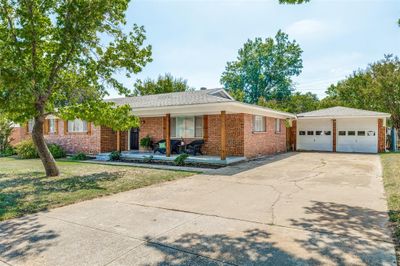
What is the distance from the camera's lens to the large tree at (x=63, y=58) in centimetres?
816

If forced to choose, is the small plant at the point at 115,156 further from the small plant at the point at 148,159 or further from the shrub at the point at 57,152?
the shrub at the point at 57,152

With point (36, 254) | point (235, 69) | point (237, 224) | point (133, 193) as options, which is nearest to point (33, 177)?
point (133, 193)

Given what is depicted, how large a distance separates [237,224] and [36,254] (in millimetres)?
3123

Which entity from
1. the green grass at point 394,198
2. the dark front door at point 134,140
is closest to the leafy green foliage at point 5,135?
the dark front door at point 134,140

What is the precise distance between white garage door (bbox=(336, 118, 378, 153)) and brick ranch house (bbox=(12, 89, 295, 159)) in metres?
4.25

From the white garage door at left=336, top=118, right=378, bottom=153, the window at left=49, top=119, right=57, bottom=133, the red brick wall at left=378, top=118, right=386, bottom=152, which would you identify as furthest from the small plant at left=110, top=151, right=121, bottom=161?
the red brick wall at left=378, top=118, right=386, bottom=152

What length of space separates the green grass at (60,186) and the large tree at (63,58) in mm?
1116

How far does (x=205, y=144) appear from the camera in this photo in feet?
50.6

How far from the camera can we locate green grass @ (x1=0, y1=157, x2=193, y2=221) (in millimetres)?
6266

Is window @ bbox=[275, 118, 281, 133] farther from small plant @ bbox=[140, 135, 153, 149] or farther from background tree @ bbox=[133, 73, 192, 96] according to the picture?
background tree @ bbox=[133, 73, 192, 96]

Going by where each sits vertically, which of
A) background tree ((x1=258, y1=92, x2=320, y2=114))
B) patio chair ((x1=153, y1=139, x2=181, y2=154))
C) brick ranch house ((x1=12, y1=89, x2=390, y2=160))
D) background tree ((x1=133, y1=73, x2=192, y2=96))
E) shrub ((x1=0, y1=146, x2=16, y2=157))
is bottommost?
shrub ((x1=0, y1=146, x2=16, y2=157))

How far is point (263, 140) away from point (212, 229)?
42.4ft

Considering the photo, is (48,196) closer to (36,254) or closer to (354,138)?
(36,254)

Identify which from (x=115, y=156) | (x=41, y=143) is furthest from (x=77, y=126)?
(x=41, y=143)
